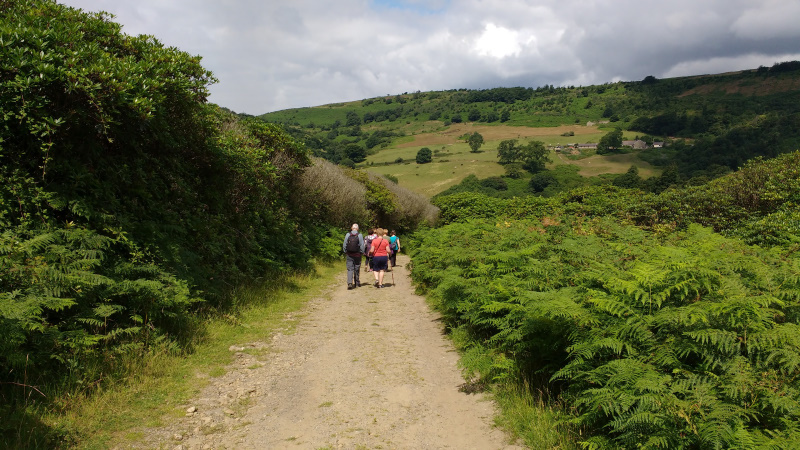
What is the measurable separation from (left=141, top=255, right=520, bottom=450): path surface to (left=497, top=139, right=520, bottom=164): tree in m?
86.3

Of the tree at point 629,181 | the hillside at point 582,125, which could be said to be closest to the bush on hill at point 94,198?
the hillside at point 582,125

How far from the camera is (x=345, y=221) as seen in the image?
2289cm

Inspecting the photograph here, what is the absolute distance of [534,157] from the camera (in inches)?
3374

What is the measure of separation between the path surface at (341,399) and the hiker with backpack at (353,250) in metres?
3.76

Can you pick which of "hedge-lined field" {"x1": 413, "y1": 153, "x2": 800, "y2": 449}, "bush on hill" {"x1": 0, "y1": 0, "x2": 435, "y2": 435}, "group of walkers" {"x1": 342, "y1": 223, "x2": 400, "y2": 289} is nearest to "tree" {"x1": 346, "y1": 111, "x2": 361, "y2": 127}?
"group of walkers" {"x1": 342, "y1": 223, "x2": 400, "y2": 289}

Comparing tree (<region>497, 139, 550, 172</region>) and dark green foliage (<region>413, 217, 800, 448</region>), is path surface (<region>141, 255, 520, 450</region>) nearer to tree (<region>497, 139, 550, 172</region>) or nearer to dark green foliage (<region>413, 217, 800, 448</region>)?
dark green foliage (<region>413, 217, 800, 448</region>)

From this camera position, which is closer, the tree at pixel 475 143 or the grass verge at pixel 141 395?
the grass verge at pixel 141 395

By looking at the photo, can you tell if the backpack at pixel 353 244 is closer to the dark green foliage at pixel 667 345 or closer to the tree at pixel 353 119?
the dark green foliage at pixel 667 345

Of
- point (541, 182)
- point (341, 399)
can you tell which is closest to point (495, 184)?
point (541, 182)

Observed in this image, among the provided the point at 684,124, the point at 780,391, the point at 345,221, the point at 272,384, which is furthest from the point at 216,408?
the point at 684,124

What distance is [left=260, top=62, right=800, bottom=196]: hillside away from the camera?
7038 cm

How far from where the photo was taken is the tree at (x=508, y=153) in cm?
8991

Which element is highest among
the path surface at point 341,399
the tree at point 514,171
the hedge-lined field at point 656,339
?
the tree at point 514,171

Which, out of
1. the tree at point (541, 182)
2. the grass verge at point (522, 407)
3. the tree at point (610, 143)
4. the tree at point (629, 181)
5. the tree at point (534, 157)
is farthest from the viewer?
the tree at point (610, 143)
